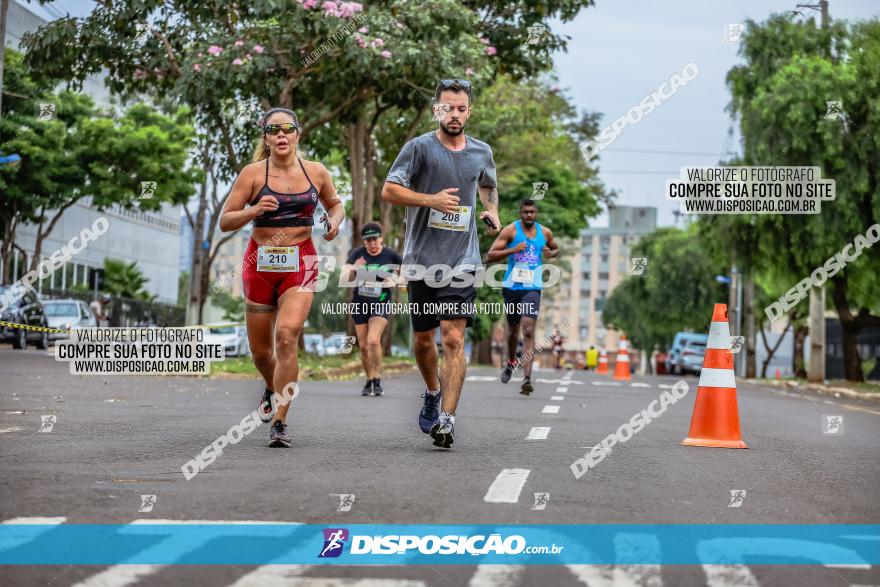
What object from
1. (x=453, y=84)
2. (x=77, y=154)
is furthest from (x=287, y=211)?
(x=77, y=154)

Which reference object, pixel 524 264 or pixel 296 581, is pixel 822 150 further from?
pixel 296 581

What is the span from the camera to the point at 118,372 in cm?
2130

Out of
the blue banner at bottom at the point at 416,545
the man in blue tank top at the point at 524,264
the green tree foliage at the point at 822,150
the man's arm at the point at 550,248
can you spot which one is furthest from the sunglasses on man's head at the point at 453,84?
the green tree foliage at the point at 822,150

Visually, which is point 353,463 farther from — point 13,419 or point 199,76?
point 199,76

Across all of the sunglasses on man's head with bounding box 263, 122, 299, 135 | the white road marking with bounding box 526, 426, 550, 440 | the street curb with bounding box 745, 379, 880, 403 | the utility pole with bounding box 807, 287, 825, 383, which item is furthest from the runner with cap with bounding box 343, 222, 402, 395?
the utility pole with bounding box 807, 287, 825, 383

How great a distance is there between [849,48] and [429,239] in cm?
2849

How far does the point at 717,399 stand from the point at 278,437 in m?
3.21

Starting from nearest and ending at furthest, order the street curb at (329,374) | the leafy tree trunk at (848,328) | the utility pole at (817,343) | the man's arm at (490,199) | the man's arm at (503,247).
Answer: the man's arm at (490,199)
the man's arm at (503,247)
the street curb at (329,374)
the leafy tree trunk at (848,328)
the utility pole at (817,343)

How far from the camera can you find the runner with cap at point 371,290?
1569 centimetres

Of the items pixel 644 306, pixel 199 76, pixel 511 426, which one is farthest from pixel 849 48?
pixel 644 306

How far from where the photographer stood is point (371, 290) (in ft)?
51.5

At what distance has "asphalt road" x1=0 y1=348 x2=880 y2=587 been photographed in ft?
14.3

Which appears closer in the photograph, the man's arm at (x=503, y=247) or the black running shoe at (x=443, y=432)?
the black running shoe at (x=443, y=432)

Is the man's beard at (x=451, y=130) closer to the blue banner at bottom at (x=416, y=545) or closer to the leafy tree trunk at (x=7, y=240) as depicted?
the blue banner at bottom at (x=416, y=545)
